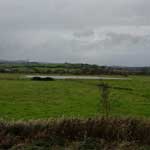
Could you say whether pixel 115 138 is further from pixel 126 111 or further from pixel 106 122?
pixel 126 111

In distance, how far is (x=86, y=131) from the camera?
14.9m

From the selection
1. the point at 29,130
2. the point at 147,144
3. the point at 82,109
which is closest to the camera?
the point at 147,144

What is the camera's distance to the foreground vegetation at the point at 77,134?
45.4ft

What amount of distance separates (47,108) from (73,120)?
19.3 m

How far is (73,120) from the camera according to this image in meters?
15.4

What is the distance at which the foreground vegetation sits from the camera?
45.4 ft

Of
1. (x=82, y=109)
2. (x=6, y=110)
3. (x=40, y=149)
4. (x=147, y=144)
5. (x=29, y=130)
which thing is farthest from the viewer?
(x=82, y=109)

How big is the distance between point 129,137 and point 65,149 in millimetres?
2871

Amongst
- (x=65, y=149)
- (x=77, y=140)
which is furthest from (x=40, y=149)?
(x=77, y=140)

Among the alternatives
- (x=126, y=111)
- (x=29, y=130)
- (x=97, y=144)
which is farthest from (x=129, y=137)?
(x=126, y=111)

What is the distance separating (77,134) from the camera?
14906 millimetres

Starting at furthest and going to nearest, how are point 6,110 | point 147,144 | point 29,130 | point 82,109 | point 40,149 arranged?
1. point 82,109
2. point 6,110
3. point 29,130
4. point 147,144
5. point 40,149

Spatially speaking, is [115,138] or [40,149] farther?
[115,138]

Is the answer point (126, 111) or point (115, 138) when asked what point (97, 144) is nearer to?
point (115, 138)
